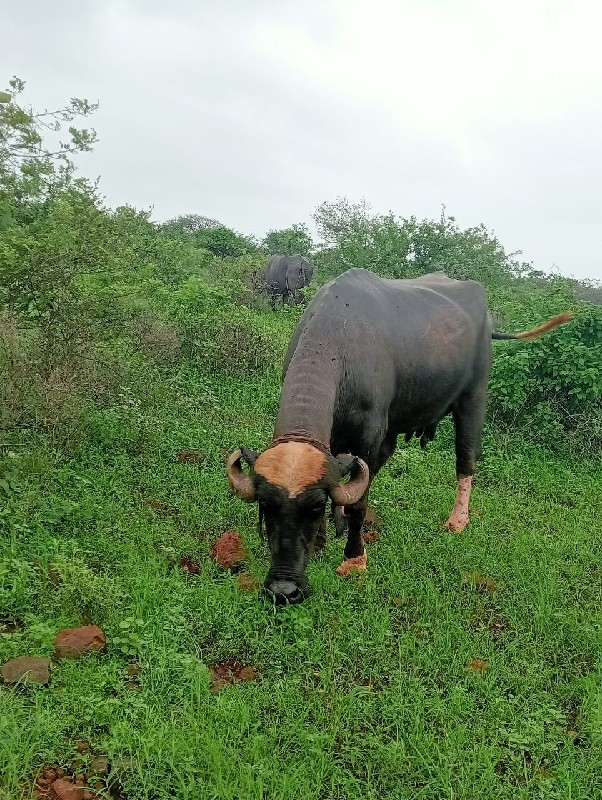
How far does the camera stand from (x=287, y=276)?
16.6 metres

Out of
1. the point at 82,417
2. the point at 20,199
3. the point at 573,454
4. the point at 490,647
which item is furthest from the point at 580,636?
the point at 20,199

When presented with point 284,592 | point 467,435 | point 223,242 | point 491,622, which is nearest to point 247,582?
point 284,592

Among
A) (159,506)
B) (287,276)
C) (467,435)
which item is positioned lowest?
(159,506)

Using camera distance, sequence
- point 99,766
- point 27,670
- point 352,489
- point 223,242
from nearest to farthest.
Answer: point 99,766 < point 27,670 < point 352,489 < point 223,242

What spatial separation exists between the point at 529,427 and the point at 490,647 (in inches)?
170

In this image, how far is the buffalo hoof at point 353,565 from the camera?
4.47m

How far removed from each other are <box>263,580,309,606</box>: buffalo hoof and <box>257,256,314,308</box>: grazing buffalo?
12815 mm

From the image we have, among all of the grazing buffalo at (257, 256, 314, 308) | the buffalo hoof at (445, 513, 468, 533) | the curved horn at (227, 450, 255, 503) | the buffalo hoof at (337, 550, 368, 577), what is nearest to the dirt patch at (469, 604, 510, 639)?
the buffalo hoof at (337, 550, 368, 577)

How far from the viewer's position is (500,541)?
5121 millimetres

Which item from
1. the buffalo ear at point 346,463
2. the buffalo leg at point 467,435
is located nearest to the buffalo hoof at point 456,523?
the buffalo leg at point 467,435

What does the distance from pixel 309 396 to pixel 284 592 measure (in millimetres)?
1134

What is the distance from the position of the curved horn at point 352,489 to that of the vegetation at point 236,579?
2.34 ft

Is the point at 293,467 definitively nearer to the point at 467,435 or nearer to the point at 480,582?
the point at 480,582

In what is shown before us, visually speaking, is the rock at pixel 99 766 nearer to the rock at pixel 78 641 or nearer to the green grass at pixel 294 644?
the green grass at pixel 294 644
